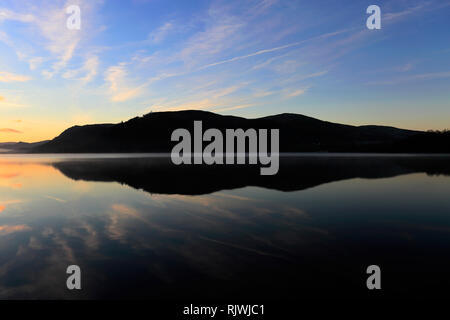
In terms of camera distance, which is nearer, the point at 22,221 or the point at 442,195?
the point at 22,221

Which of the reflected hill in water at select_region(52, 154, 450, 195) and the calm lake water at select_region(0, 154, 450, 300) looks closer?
the calm lake water at select_region(0, 154, 450, 300)

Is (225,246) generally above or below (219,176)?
below

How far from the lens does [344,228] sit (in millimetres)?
11953

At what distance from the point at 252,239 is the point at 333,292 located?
14.1ft

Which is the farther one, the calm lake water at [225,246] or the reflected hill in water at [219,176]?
the reflected hill in water at [219,176]

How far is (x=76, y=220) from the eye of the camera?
44.8 ft

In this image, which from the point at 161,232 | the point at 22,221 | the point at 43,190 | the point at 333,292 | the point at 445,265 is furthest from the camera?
the point at 43,190

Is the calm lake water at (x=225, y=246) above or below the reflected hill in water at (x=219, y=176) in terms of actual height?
below

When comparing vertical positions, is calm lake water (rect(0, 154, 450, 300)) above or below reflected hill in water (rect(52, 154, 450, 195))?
below

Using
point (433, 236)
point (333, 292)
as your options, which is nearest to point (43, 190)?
point (333, 292)

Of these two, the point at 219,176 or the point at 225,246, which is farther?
the point at 219,176

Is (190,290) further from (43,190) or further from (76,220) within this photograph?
(43,190)

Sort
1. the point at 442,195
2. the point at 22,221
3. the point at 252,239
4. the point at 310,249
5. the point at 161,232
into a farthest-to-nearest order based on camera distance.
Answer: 1. the point at 442,195
2. the point at 22,221
3. the point at 161,232
4. the point at 252,239
5. the point at 310,249
